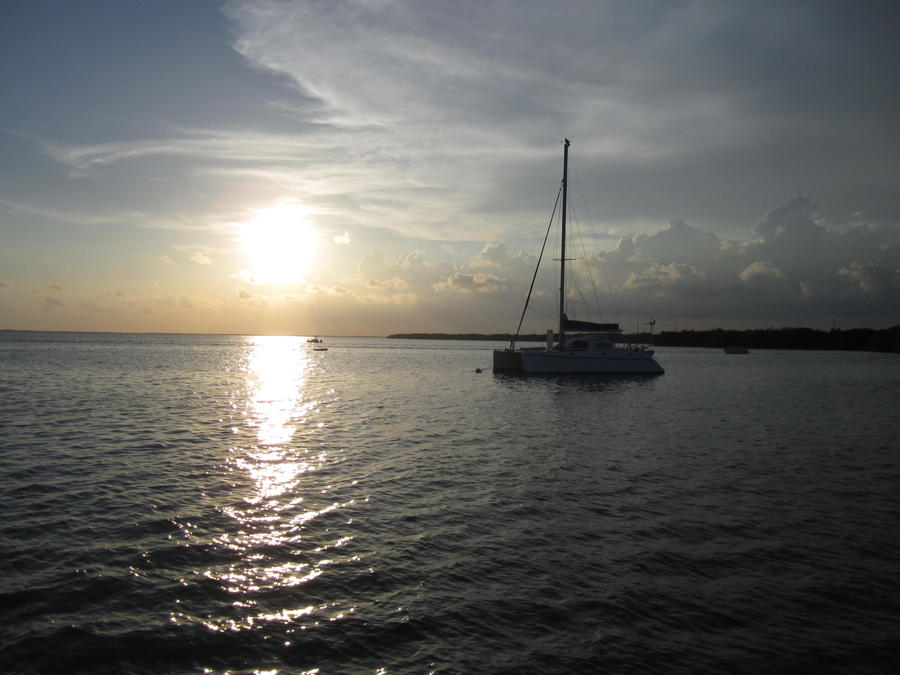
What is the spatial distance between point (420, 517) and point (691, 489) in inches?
295

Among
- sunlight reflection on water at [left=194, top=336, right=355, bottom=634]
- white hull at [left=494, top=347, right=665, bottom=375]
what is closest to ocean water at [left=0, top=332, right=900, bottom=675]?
sunlight reflection on water at [left=194, top=336, right=355, bottom=634]

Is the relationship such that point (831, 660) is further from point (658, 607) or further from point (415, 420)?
→ point (415, 420)

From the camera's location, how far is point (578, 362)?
173 feet

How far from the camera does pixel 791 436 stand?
22656 mm

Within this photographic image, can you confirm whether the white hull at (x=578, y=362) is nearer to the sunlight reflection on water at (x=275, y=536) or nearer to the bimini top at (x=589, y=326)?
the bimini top at (x=589, y=326)

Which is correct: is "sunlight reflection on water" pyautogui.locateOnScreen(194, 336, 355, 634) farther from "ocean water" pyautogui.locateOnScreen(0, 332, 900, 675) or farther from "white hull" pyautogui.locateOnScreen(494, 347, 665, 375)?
"white hull" pyautogui.locateOnScreen(494, 347, 665, 375)

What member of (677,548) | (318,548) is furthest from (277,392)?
(677,548)

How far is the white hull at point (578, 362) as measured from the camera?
52.0m

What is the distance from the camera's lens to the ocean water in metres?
6.86

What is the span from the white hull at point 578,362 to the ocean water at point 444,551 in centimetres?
2904

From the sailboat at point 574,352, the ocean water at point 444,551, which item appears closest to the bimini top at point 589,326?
the sailboat at point 574,352

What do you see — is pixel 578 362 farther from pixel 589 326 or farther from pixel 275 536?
pixel 275 536

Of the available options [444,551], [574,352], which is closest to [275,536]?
[444,551]

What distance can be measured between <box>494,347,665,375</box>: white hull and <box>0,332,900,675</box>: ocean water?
2904cm
